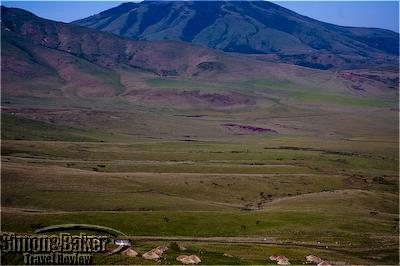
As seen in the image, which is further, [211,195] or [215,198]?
[211,195]

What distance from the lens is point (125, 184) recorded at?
380ft

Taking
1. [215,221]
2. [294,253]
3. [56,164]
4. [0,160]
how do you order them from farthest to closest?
[56,164] < [0,160] < [215,221] < [294,253]

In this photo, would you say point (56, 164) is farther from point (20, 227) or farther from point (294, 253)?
point (294, 253)

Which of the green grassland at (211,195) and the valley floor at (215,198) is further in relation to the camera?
the green grassland at (211,195)

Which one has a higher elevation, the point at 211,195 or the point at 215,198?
the point at 211,195

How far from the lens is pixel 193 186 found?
4744 inches

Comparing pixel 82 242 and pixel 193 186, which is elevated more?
pixel 82 242

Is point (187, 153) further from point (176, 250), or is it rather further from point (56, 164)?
point (176, 250)

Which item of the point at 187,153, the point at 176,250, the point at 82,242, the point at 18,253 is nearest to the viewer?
the point at 18,253

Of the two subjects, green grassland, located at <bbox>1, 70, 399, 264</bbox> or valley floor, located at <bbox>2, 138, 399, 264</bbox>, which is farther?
green grassland, located at <bbox>1, 70, 399, 264</bbox>

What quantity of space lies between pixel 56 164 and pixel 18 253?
92835mm

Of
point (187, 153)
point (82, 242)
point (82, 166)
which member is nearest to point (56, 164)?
point (82, 166)

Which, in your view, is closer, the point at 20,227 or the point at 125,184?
the point at 20,227

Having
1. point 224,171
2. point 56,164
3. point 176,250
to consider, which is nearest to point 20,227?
point 176,250
